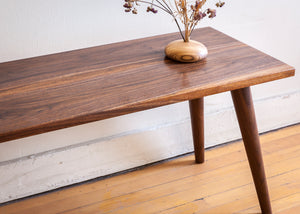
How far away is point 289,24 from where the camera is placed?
174cm

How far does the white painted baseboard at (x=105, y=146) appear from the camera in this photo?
5.14 ft

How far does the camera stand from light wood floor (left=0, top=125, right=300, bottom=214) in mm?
1475

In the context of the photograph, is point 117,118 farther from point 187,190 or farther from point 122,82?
point 122,82

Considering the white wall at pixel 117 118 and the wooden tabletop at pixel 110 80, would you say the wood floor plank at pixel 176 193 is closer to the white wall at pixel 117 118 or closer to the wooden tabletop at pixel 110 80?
the white wall at pixel 117 118

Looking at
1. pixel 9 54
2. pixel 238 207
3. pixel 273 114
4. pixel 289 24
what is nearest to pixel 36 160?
pixel 9 54

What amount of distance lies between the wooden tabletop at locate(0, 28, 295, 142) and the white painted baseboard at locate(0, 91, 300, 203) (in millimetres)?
467

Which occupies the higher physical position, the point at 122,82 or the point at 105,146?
the point at 122,82

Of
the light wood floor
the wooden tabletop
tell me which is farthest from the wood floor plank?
the wooden tabletop

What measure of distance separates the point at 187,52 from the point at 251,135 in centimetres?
38

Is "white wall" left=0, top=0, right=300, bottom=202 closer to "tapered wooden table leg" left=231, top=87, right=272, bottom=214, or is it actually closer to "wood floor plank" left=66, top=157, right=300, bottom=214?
"wood floor plank" left=66, top=157, right=300, bottom=214

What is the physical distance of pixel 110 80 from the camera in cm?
106

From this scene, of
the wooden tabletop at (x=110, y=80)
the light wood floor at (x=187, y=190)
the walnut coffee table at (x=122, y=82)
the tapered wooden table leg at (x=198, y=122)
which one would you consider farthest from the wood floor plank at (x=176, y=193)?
the wooden tabletop at (x=110, y=80)

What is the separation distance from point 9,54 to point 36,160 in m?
0.50

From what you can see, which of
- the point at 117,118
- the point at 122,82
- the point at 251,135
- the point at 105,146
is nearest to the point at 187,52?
the point at 122,82
